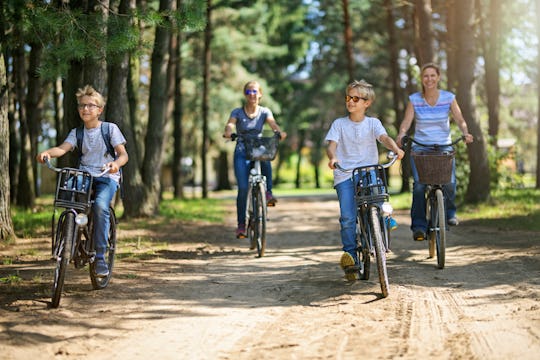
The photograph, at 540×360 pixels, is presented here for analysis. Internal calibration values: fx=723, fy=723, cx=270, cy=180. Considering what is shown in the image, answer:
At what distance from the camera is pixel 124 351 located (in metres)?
4.66

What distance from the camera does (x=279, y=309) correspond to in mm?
5918

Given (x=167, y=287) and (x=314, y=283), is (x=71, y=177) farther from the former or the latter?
(x=314, y=283)

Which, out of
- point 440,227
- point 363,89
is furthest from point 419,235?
point 363,89

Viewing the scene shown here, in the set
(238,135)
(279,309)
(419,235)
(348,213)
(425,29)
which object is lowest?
(279,309)

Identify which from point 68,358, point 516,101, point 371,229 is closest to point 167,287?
point 371,229

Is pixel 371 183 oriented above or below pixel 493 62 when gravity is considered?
below

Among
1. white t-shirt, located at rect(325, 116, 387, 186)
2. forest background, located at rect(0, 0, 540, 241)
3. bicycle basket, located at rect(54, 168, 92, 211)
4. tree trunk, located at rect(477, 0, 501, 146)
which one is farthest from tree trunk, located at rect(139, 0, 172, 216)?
tree trunk, located at rect(477, 0, 501, 146)

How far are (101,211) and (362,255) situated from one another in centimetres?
258

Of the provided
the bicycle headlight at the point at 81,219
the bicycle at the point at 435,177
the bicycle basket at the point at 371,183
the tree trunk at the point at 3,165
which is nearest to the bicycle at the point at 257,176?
the bicycle at the point at 435,177

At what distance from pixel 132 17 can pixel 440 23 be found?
21.3m

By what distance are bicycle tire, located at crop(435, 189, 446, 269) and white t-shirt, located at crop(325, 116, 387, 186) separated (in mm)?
1423

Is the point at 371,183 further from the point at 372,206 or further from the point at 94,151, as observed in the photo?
the point at 94,151

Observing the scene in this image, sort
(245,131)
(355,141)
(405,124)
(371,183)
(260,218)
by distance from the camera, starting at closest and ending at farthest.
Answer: (371,183), (355,141), (405,124), (260,218), (245,131)

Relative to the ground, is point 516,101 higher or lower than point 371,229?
higher
